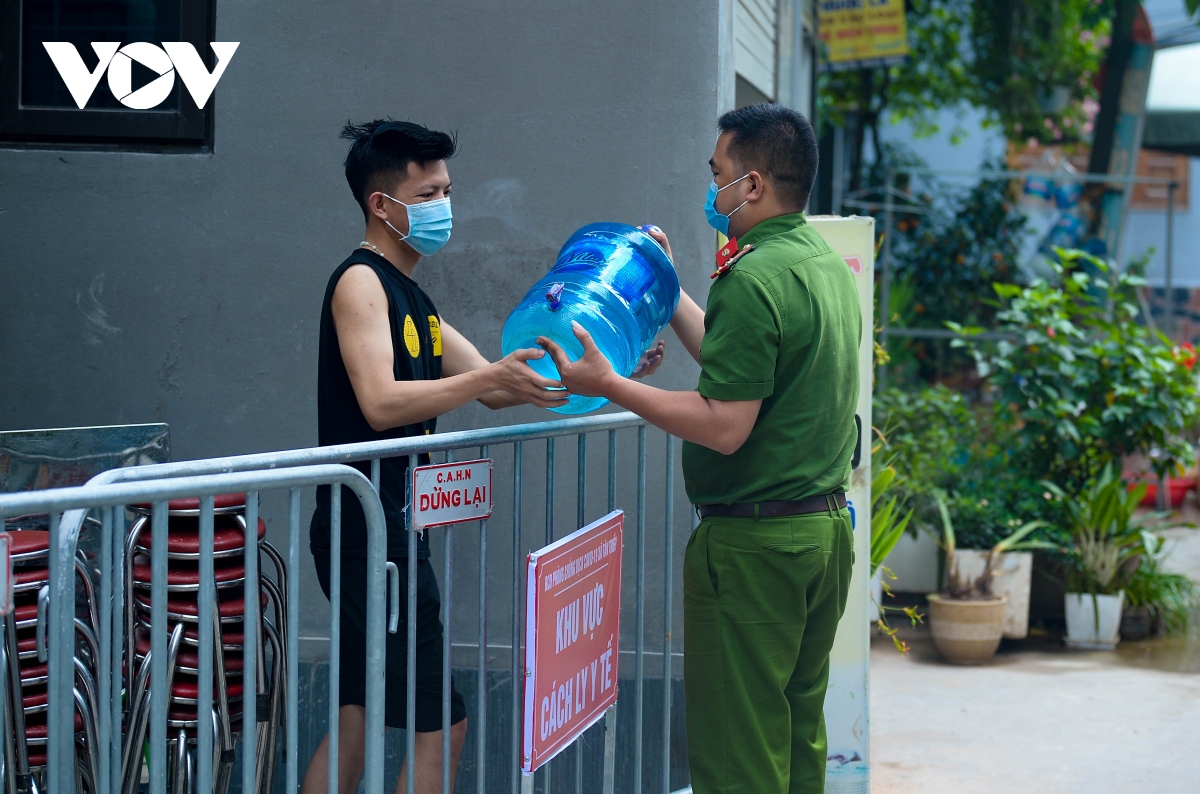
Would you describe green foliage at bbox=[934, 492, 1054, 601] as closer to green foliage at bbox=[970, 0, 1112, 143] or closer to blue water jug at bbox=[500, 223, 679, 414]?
blue water jug at bbox=[500, 223, 679, 414]

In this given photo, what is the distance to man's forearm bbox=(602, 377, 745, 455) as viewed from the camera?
9.08 ft

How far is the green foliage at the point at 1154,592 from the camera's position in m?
6.94

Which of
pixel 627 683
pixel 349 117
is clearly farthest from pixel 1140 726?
pixel 349 117

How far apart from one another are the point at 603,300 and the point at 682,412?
1.77 ft

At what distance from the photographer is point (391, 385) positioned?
3.01 meters

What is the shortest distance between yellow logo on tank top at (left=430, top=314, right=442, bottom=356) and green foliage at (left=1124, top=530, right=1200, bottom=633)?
5025 mm

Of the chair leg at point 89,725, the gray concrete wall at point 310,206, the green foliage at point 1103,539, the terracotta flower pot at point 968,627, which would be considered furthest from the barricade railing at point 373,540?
the green foliage at point 1103,539

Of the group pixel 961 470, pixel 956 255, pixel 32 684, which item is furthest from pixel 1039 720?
pixel 956 255

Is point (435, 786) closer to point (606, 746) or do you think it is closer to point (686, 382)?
point (606, 746)

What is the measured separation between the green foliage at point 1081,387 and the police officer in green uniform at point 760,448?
4.41 metres

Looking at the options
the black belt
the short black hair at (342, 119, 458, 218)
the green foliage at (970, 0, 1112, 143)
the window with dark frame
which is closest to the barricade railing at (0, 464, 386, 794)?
the black belt

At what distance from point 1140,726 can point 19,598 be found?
4650 mm

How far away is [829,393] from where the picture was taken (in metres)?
2.92

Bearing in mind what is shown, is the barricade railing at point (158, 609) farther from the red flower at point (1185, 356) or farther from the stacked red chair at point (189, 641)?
the red flower at point (1185, 356)
